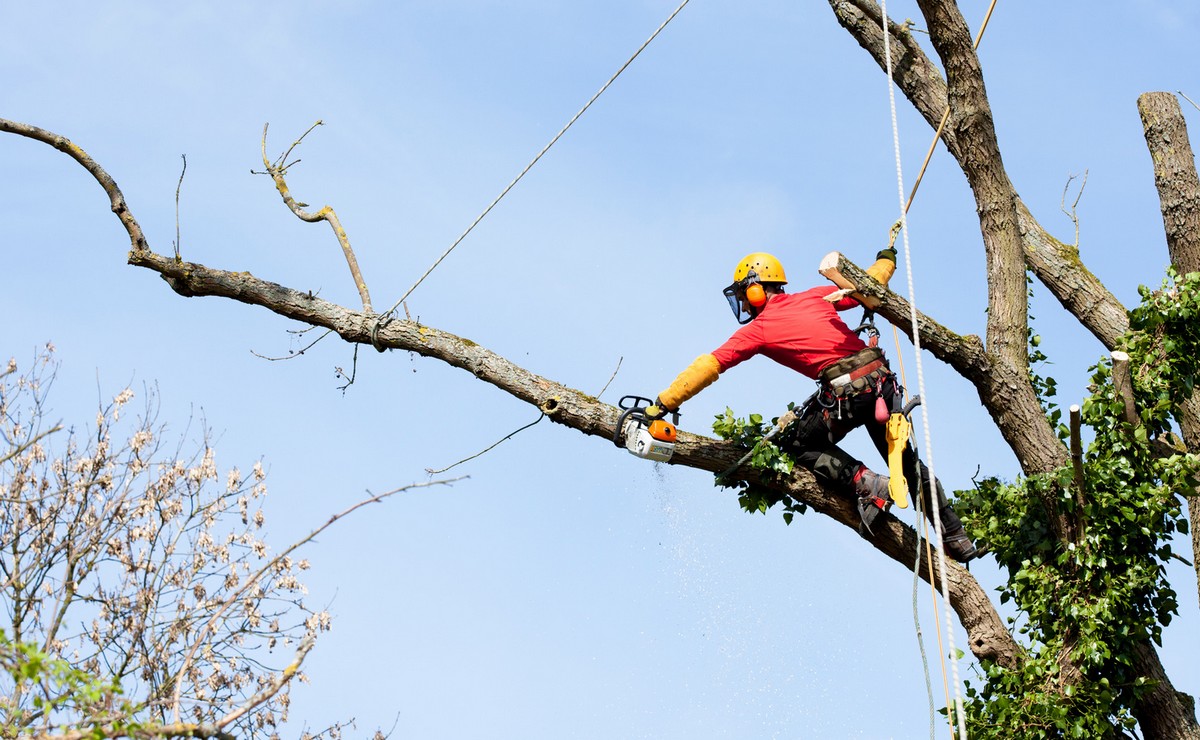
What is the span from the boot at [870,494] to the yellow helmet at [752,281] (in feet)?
3.58

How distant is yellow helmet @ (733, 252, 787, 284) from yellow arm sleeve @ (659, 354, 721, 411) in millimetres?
556

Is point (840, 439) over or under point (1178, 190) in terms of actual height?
under

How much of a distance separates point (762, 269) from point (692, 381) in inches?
31.1

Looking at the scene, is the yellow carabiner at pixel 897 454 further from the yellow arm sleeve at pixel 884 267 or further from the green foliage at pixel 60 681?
the green foliage at pixel 60 681

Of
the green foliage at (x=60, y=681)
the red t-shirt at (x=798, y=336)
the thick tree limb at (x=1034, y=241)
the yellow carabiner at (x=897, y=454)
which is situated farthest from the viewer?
the thick tree limb at (x=1034, y=241)

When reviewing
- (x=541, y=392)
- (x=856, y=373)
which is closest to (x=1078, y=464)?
(x=856, y=373)

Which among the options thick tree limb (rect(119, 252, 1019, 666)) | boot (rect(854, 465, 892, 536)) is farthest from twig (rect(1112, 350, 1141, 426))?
boot (rect(854, 465, 892, 536))

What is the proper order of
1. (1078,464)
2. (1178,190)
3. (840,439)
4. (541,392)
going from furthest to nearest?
(1178,190) → (541,392) → (840,439) → (1078,464)

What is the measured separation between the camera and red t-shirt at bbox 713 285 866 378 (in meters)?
7.25

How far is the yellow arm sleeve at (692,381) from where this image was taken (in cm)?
729

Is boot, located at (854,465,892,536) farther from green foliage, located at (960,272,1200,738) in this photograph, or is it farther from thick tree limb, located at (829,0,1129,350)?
thick tree limb, located at (829,0,1129,350)

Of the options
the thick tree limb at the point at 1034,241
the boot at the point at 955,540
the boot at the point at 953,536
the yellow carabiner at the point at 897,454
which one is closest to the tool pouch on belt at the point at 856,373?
the yellow carabiner at the point at 897,454

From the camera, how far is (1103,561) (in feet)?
23.4

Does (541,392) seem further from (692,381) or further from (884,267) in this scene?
(884,267)
